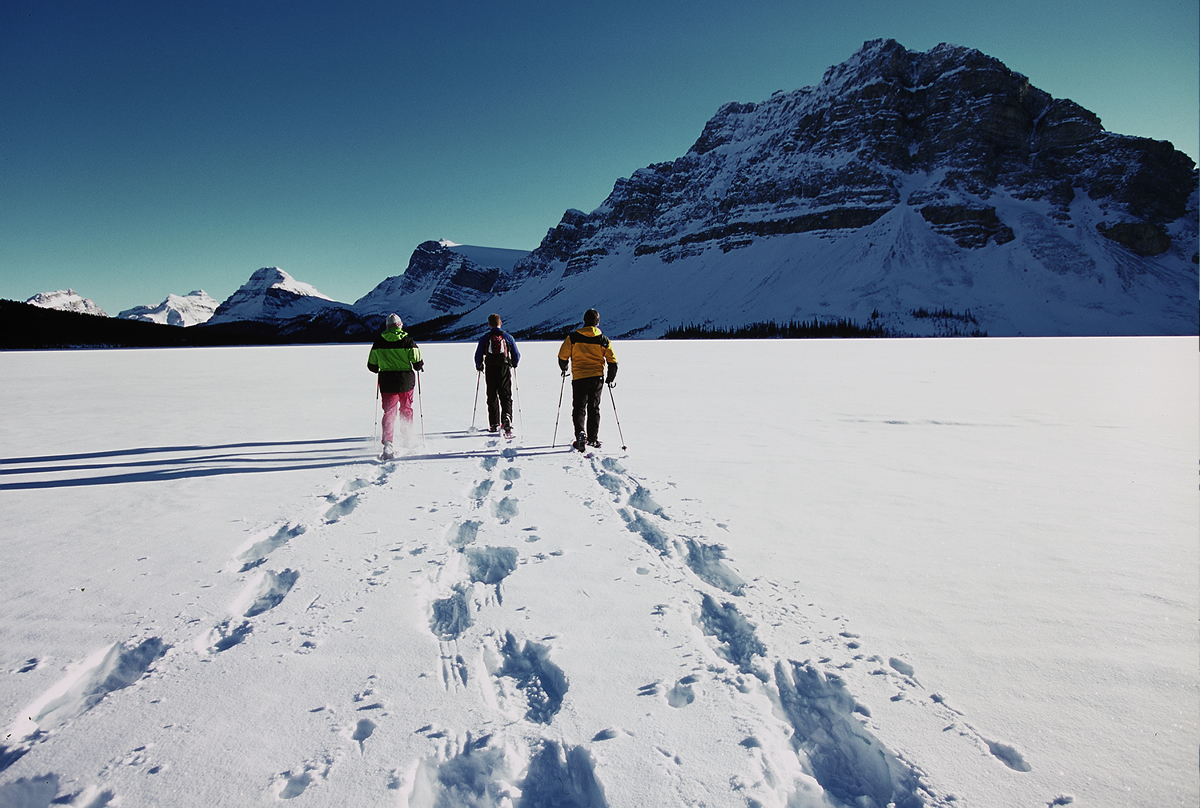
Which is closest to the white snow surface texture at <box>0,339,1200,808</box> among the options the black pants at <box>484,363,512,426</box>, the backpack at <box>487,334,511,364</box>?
the black pants at <box>484,363,512,426</box>

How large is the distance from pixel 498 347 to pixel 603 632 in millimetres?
6873

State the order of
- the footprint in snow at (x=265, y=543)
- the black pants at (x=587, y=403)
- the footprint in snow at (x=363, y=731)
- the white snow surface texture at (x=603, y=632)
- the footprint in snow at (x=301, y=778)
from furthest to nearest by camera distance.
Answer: the black pants at (x=587, y=403) → the footprint in snow at (x=265, y=543) → the footprint in snow at (x=363, y=731) → the white snow surface texture at (x=603, y=632) → the footprint in snow at (x=301, y=778)

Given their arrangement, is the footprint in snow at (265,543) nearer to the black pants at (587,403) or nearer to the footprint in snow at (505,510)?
the footprint in snow at (505,510)

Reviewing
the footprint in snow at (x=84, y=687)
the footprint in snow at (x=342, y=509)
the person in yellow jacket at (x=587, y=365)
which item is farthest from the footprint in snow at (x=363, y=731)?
the person in yellow jacket at (x=587, y=365)

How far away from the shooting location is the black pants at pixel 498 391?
31.0ft

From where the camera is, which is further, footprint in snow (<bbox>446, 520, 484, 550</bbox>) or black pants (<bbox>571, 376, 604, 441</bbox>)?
black pants (<bbox>571, 376, 604, 441</bbox>)

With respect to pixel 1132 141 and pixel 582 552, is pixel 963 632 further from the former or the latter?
pixel 1132 141

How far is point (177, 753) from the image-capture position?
2346mm

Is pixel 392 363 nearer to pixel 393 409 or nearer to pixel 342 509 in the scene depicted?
pixel 393 409

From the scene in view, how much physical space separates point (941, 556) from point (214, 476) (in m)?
8.18

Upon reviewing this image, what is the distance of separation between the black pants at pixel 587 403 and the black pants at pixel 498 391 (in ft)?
5.07

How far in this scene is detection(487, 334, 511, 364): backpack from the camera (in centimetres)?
939

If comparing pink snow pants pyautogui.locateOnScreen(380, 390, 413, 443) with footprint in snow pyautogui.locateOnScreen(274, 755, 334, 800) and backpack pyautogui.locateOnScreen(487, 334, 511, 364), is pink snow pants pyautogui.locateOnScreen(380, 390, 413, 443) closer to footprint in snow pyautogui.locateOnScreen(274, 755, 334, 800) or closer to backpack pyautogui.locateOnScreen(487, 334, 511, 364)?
backpack pyautogui.locateOnScreen(487, 334, 511, 364)

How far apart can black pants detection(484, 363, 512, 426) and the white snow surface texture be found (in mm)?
2253
